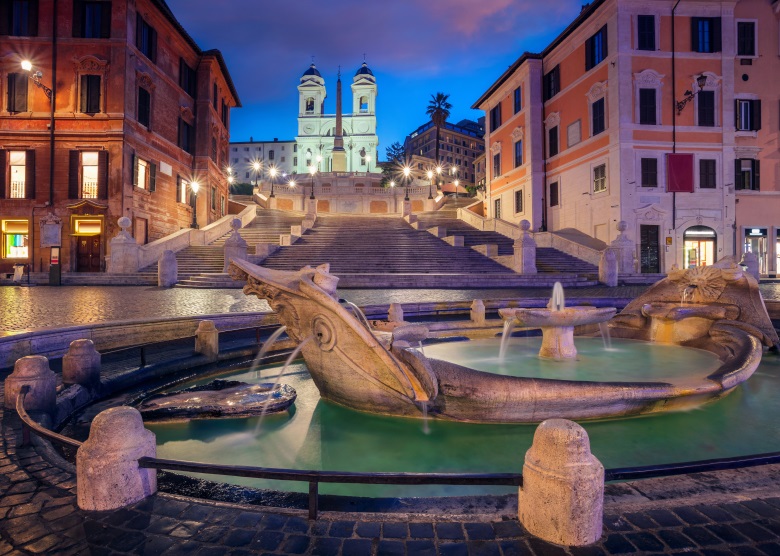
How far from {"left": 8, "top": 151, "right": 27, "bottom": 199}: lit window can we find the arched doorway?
1439 inches

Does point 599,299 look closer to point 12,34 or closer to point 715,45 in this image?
point 715,45

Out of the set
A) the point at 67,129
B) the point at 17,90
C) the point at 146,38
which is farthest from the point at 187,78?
the point at 17,90

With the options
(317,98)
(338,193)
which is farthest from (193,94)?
(317,98)

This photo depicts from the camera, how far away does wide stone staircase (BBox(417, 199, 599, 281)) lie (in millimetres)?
22031

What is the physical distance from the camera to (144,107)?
89.1 feet

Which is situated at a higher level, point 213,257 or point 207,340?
point 213,257

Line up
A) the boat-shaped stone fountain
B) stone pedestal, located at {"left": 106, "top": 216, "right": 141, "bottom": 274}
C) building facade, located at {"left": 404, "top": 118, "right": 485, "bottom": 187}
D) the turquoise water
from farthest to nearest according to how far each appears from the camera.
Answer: building facade, located at {"left": 404, "top": 118, "right": 485, "bottom": 187}
stone pedestal, located at {"left": 106, "top": 216, "right": 141, "bottom": 274}
the boat-shaped stone fountain
the turquoise water

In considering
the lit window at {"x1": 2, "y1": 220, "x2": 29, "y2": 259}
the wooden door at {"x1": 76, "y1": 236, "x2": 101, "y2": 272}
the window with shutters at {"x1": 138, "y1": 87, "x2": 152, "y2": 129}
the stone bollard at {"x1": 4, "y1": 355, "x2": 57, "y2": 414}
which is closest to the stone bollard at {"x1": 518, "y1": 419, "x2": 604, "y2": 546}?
the stone bollard at {"x1": 4, "y1": 355, "x2": 57, "y2": 414}

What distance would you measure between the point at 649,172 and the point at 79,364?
91.7 ft

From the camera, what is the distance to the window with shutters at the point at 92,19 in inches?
985

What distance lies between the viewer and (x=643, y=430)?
14.1 ft

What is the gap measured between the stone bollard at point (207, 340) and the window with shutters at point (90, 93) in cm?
2487

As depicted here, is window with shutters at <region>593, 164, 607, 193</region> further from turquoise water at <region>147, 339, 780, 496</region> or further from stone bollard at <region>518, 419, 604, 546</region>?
stone bollard at <region>518, 419, 604, 546</region>

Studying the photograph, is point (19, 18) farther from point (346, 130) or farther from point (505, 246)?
point (346, 130)
